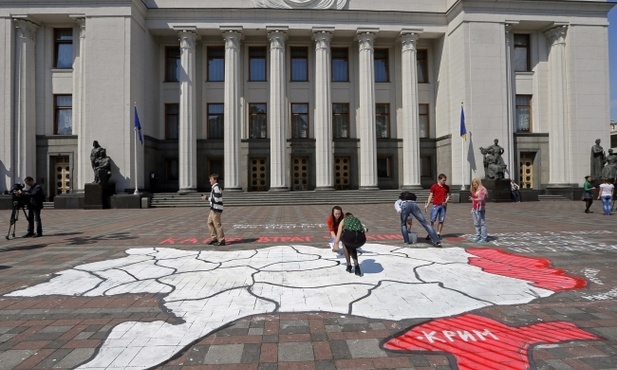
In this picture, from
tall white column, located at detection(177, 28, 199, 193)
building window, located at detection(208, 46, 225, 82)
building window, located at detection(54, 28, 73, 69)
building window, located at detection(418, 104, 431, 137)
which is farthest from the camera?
building window, located at detection(418, 104, 431, 137)

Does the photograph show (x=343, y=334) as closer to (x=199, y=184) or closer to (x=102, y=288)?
(x=102, y=288)

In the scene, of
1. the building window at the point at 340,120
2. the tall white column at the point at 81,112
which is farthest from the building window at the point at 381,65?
the tall white column at the point at 81,112

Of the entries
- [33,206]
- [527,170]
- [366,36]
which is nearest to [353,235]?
[33,206]

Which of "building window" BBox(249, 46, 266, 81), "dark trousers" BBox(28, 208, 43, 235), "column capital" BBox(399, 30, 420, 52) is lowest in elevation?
"dark trousers" BBox(28, 208, 43, 235)

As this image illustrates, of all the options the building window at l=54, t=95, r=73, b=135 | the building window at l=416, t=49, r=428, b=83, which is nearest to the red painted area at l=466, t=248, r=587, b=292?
the building window at l=416, t=49, r=428, b=83

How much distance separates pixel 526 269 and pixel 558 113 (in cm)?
2800

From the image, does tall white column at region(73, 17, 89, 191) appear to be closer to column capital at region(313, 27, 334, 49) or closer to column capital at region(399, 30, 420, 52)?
column capital at region(313, 27, 334, 49)

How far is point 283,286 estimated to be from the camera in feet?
18.9

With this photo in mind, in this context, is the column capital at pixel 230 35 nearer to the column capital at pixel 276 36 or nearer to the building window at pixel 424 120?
the column capital at pixel 276 36

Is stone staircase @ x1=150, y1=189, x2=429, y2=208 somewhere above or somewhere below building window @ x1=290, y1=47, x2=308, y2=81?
below

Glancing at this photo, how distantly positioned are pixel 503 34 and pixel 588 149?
1099 cm

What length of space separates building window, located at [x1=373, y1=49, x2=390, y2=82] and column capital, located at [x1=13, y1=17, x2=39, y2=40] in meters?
26.0

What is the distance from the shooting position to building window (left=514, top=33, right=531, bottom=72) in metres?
30.2

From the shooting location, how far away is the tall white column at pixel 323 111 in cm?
2850
